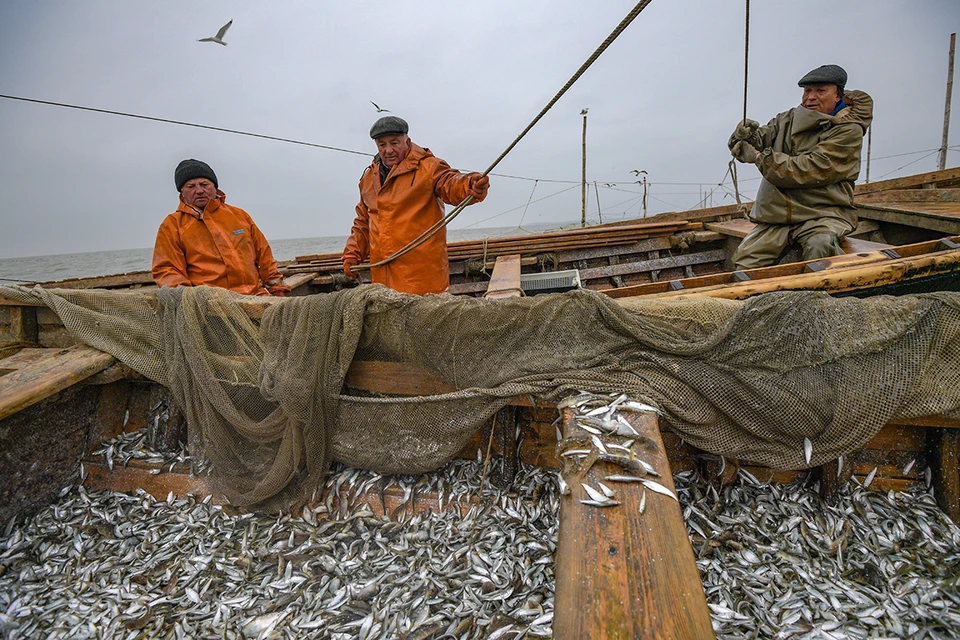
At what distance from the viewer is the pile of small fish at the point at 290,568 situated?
277cm

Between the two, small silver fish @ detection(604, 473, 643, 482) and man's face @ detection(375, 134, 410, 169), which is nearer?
small silver fish @ detection(604, 473, 643, 482)

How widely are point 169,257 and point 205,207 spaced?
713mm

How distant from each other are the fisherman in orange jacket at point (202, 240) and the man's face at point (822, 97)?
6.24 m

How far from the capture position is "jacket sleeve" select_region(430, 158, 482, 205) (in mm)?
4977

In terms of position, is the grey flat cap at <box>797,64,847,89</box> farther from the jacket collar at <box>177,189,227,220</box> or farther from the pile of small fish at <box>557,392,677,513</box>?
the jacket collar at <box>177,189,227,220</box>

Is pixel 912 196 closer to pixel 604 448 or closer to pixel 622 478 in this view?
pixel 604 448

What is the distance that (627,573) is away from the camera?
1659 mm

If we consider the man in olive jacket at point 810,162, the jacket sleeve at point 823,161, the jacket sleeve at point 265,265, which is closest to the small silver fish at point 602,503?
the man in olive jacket at point 810,162

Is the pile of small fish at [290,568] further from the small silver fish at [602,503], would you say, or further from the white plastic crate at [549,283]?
the white plastic crate at [549,283]

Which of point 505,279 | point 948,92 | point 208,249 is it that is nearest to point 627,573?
point 505,279

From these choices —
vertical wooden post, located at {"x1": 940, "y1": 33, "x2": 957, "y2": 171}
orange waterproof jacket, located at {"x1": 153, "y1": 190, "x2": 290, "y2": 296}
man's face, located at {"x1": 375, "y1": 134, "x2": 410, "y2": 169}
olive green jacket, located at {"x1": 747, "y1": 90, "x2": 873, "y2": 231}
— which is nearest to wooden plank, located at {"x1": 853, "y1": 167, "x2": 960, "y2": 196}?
olive green jacket, located at {"x1": 747, "y1": 90, "x2": 873, "y2": 231}

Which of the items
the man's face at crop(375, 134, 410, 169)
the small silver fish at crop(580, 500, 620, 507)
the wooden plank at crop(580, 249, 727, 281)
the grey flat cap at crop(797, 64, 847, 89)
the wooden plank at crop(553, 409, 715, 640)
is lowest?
the wooden plank at crop(553, 409, 715, 640)

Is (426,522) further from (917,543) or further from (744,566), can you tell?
(917,543)

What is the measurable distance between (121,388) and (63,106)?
317cm
